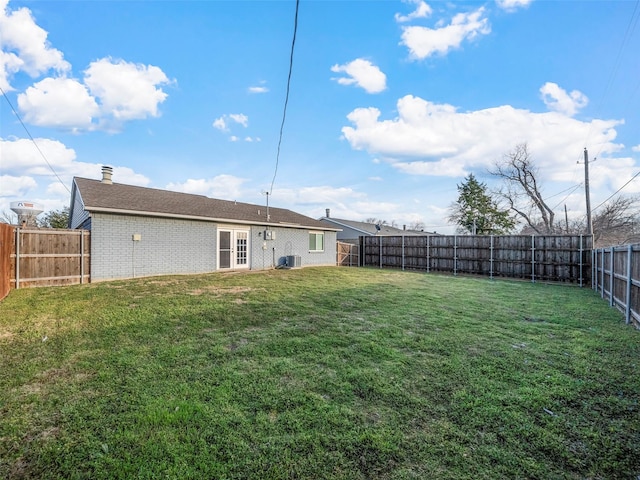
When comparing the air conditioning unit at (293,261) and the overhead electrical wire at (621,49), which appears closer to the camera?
the overhead electrical wire at (621,49)

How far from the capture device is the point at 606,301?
7.79 meters

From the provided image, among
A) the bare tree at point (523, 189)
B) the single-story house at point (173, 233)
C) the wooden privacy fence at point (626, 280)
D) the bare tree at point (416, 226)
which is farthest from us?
the bare tree at point (416, 226)

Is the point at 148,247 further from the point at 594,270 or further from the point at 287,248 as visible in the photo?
the point at 594,270

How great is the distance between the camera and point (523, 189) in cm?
2458

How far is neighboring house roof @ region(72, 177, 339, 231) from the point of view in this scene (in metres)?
9.72

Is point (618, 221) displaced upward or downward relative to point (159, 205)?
upward

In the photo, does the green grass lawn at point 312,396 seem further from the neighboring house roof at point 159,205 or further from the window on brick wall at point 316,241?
the window on brick wall at point 316,241

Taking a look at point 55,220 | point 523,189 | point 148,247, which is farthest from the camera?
point 523,189

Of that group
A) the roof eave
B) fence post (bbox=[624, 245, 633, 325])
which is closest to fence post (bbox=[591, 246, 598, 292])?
fence post (bbox=[624, 245, 633, 325])

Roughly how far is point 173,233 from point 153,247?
0.86 meters

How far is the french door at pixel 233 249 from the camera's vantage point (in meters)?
12.5

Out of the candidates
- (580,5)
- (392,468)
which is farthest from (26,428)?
(580,5)

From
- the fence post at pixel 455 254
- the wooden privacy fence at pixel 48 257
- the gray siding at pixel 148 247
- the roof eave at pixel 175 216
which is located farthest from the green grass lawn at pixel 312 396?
the fence post at pixel 455 254

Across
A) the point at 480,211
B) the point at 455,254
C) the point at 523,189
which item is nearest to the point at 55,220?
the point at 455,254
